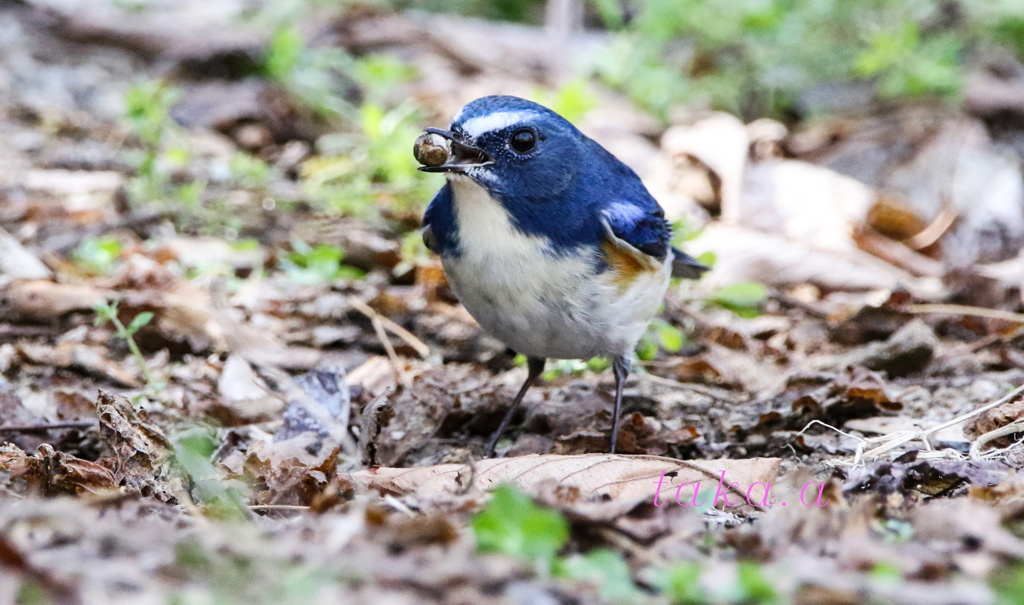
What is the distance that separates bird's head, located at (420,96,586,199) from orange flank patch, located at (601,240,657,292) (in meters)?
0.30

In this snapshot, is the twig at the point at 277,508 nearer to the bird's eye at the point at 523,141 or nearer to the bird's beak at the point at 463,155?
the bird's beak at the point at 463,155

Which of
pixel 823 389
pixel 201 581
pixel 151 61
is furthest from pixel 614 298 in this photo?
pixel 151 61

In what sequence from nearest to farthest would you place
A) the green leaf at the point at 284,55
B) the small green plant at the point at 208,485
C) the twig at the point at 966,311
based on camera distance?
the small green plant at the point at 208,485 < the twig at the point at 966,311 < the green leaf at the point at 284,55

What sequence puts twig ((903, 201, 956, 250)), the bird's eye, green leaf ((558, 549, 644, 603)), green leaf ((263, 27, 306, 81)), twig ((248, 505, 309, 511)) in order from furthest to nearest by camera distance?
green leaf ((263, 27, 306, 81))
twig ((903, 201, 956, 250))
the bird's eye
twig ((248, 505, 309, 511))
green leaf ((558, 549, 644, 603))

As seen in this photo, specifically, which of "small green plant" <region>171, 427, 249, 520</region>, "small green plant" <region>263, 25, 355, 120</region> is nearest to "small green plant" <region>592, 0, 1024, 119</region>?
"small green plant" <region>263, 25, 355, 120</region>

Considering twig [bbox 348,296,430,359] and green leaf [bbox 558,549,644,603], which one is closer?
green leaf [bbox 558,549,644,603]

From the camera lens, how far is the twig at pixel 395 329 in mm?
5203

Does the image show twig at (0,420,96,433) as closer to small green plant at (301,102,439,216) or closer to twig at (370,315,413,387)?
twig at (370,315,413,387)

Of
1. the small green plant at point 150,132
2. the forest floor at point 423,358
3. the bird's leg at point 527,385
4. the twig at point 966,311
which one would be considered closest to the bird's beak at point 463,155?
the forest floor at point 423,358

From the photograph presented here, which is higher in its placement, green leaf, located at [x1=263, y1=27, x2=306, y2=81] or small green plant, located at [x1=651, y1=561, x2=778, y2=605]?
green leaf, located at [x1=263, y1=27, x2=306, y2=81]

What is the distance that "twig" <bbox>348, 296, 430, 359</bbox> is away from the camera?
5.20 metres

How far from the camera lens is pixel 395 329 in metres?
5.33

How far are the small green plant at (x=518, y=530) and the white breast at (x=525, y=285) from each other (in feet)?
5.51

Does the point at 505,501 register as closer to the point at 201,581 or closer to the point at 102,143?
the point at 201,581
